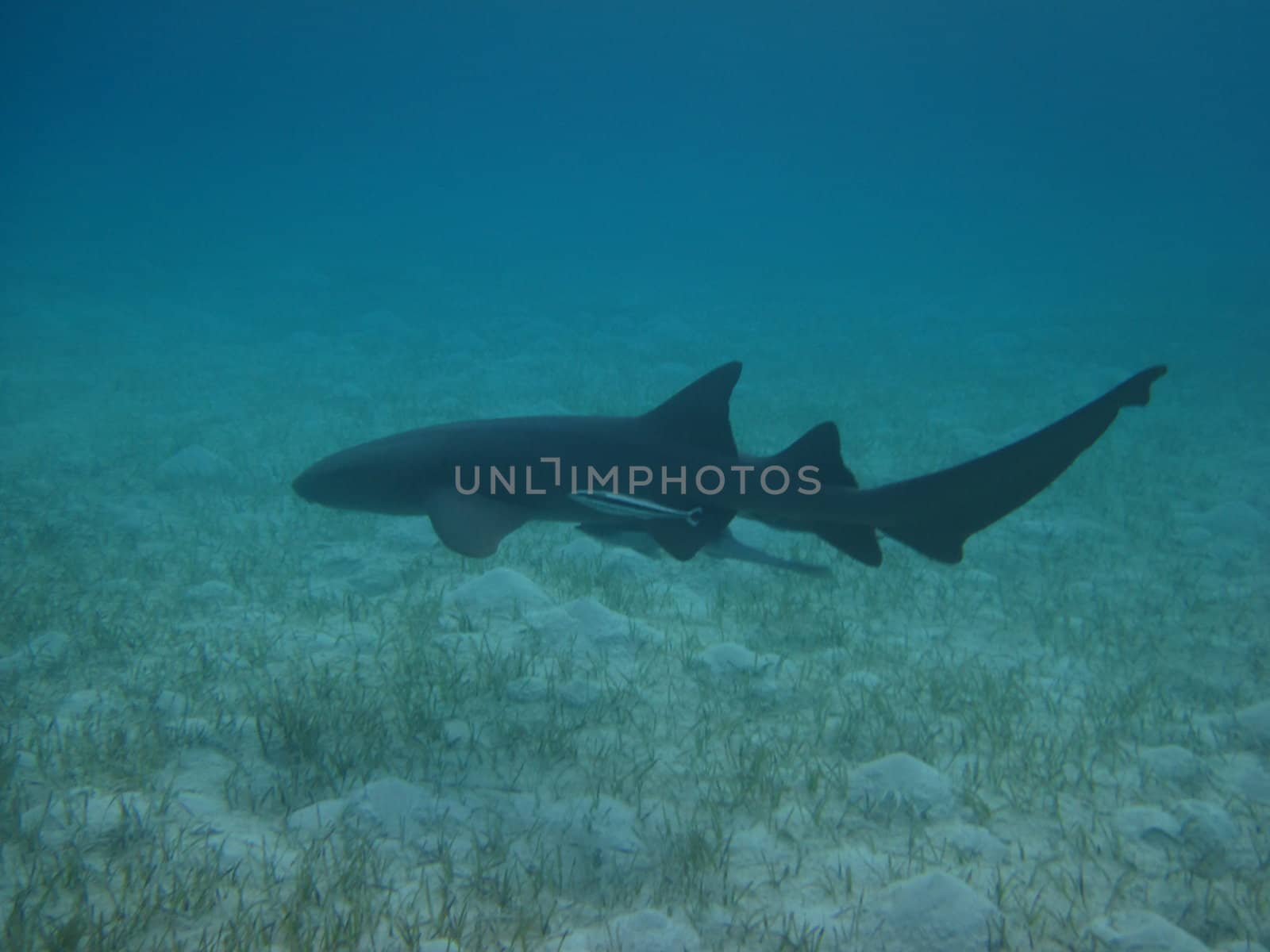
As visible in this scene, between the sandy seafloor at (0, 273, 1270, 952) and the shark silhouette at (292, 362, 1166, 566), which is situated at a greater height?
the shark silhouette at (292, 362, 1166, 566)

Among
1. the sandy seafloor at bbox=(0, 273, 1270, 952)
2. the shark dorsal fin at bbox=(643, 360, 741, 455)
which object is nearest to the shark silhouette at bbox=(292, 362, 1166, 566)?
the shark dorsal fin at bbox=(643, 360, 741, 455)

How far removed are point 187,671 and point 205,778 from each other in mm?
1419

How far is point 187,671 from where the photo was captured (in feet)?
15.9

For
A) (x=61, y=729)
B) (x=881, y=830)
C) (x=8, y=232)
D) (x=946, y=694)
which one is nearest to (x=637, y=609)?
(x=946, y=694)

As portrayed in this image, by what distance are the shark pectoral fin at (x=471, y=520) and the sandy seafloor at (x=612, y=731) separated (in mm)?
1176

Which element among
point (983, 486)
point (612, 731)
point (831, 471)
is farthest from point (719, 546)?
point (983, 486)

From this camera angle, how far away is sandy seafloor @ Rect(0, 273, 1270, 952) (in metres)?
2.94

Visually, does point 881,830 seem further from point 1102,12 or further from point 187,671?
point 1102,12

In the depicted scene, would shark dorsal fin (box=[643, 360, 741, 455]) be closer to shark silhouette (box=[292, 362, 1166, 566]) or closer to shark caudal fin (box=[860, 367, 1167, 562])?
shark silhouette (box=[292, 362, 1166, 566])

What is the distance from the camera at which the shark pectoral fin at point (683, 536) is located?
13.7 feet

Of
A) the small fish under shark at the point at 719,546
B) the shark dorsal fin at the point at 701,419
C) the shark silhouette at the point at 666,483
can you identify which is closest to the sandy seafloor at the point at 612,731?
the small fish under shark at the point at 719,546

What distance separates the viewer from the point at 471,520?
4254 mm

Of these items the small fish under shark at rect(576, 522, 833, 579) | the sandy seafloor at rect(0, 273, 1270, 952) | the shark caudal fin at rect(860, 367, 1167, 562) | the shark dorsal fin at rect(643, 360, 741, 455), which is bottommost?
the sandy seafloor at rect(0, 273, 1270, 952)

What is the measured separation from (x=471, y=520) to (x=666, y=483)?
123 cm
